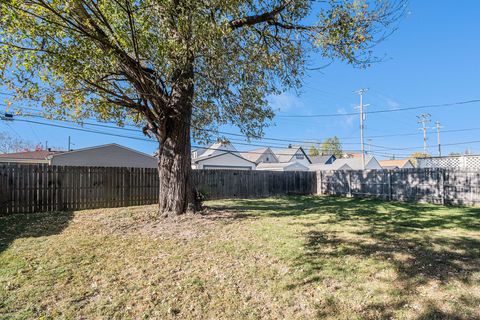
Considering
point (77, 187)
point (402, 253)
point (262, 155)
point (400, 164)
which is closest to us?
point (402, 253)

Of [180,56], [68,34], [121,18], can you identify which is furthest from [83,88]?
[180,56]

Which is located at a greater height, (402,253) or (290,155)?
(290,155)

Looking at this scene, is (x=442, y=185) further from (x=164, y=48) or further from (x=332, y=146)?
(x=332, y=146)

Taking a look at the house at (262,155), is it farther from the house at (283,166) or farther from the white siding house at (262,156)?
the house at (283,166)

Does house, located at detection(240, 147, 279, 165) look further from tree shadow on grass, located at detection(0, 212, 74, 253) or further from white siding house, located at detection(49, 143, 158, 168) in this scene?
tree shadow on grass, located at detection(0, 212, 74, 253)

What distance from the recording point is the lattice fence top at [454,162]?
16.3 m

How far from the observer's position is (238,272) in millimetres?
3812

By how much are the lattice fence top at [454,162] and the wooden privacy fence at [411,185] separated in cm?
331

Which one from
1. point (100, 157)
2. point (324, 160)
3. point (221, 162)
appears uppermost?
point (324, 160)

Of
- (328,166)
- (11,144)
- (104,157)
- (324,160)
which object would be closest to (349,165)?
(328,166)

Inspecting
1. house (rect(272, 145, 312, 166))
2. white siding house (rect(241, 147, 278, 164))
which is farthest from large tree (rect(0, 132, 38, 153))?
house (rect(272, 145, 312, 166))

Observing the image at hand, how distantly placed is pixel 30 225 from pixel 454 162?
20371 mm

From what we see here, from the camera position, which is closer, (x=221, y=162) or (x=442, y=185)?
(x=442, y=185)

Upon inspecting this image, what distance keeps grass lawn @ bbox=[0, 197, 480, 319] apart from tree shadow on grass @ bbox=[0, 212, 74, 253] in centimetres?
8
